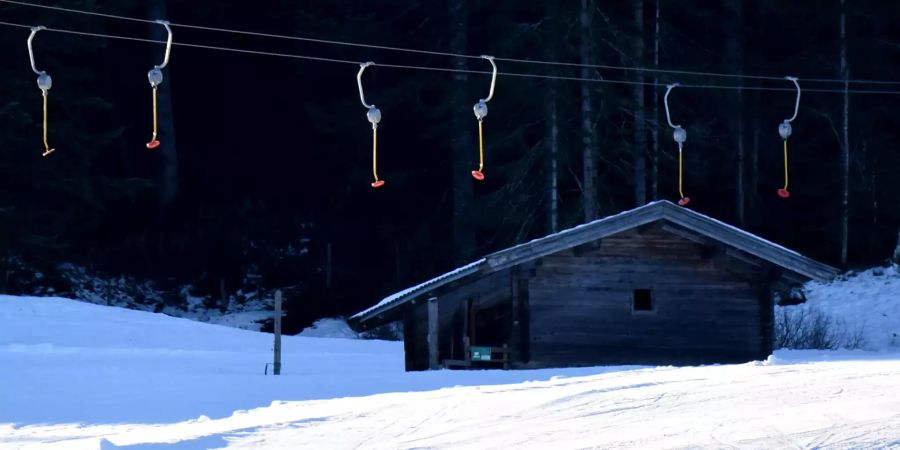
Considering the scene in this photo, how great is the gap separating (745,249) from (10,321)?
51.9ft

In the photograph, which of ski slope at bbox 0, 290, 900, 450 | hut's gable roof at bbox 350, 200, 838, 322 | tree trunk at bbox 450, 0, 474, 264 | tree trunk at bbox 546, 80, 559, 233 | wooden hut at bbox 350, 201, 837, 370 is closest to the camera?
ski slope at bbox 0, 290, 900, 450

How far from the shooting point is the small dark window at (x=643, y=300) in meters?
25.0

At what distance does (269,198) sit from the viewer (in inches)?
1832

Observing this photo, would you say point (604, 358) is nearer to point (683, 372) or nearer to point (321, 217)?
point (683, 372)

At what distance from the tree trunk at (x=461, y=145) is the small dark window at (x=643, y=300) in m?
14.3

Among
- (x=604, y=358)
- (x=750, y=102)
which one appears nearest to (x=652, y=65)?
(x=750, y=102)

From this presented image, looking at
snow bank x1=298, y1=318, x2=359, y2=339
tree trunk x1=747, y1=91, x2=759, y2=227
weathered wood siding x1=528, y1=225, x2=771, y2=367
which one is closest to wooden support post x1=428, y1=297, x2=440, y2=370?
weathered wood siding x1=528, y1=225, x2=771, y2=367

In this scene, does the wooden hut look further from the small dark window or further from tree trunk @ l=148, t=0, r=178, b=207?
tree trunk @ l=148, t=0, r=178, b=207

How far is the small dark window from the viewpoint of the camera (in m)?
25.0

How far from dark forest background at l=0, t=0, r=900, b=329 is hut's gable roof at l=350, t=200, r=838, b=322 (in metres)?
9.73

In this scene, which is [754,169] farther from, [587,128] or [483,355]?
[483,355]

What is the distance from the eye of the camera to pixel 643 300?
25203 mm

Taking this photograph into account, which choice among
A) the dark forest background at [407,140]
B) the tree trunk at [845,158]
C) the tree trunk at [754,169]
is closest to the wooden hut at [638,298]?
the dark forest background at [407,140]

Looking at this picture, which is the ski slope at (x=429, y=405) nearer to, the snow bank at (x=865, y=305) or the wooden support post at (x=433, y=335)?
the wooden support post at (x=433, y=335)
